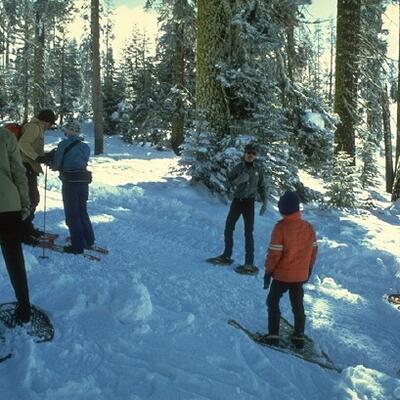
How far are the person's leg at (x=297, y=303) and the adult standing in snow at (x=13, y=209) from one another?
2812 millimetres

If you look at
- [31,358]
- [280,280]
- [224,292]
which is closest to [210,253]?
[224,292]

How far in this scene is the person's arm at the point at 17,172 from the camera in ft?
16.6

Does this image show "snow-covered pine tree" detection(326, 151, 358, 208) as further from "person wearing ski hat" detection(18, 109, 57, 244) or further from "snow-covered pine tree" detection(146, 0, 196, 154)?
"person wearing ski hat" detection(18, 109, 57, 244)

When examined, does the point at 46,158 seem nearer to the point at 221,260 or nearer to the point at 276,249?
the point at 221,260

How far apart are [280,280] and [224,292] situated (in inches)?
67.6

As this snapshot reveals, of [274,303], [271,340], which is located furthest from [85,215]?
[271,340]

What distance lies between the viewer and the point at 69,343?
5.05 meters

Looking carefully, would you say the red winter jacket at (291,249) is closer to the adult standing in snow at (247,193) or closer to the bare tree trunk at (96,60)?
the adult standing in snow at (247,193)

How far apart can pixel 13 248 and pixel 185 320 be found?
78.2 inches

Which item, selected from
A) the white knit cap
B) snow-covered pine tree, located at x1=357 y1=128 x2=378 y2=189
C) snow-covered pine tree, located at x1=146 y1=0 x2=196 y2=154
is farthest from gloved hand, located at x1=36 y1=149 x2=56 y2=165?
snow-covered pine tree, located at x1=357 y1=128 x2=378 y2=189

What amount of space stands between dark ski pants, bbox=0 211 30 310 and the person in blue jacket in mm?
2717

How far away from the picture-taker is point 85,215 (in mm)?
8156

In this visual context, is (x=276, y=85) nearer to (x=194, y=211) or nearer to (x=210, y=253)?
(x=194, y=211)

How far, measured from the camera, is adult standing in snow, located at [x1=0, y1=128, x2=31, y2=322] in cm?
498
